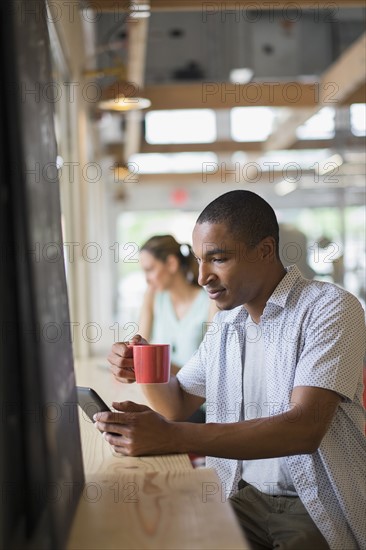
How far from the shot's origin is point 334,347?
5.30 feet

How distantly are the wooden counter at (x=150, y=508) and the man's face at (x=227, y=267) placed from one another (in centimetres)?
39

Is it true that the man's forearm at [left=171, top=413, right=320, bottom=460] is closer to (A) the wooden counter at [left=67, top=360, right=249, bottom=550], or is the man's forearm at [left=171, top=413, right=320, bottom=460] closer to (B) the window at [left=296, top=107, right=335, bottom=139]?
(A) the wooden counter at [left=67, top=360, right=249, bottom=550]

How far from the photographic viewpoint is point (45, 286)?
3.59ft

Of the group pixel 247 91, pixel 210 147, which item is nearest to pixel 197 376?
pixel 247 91

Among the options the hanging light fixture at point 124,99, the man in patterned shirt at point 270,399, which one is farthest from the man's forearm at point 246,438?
the hanging light fixture at point 124,99

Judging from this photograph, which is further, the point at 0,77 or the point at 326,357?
the point at 326,357

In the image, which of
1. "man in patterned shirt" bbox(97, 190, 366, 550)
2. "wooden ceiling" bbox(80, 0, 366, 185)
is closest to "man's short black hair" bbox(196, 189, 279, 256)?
"man in patterned shirt" bbox(97, 190, 366, 550)

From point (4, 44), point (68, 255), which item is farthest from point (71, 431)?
point (68, 255)

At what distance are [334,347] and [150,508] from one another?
54 centimetres

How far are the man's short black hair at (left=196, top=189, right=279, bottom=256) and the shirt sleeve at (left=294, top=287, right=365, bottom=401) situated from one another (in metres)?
0.21

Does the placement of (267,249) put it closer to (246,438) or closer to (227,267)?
(227,267)

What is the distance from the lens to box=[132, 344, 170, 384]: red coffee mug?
173 cm

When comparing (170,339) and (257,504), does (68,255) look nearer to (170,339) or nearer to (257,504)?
(170,339)

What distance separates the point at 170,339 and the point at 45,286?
101 inches
